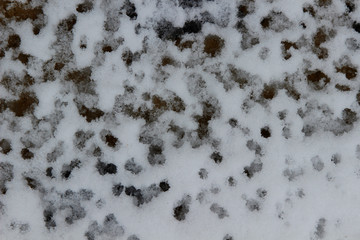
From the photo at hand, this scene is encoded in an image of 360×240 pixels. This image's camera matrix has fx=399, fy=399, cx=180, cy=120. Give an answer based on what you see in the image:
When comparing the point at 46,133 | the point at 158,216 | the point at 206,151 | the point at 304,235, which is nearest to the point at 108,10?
the point at 46,133

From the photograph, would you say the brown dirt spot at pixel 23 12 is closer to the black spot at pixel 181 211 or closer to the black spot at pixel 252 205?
the black spot at pixel 181 211

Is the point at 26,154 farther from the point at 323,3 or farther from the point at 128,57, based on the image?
the point at 323,3

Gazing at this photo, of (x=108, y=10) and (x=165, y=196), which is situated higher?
(x=108, y=10)

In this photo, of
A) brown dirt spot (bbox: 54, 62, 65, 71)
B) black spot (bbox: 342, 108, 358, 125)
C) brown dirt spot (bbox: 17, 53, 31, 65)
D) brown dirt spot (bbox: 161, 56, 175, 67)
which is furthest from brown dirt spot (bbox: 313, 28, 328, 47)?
brown dirt spot (bbox: 17, 53, 31, 65)

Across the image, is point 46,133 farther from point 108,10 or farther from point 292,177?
point 292,177

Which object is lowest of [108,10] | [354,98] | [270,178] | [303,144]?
[270,178]

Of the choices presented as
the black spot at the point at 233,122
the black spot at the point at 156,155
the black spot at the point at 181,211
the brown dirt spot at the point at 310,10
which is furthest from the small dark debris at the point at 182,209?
the brown dirt spot at the point at 310,10
